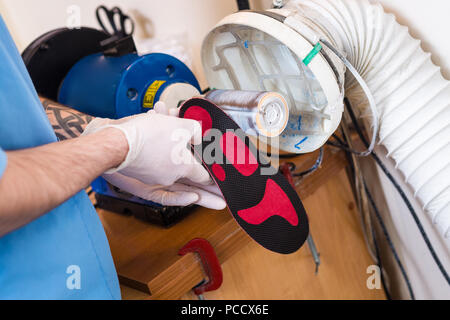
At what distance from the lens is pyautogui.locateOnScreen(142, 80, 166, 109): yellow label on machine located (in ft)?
2.94

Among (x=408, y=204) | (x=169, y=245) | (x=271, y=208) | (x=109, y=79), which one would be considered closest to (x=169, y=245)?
(x=169, y=245)

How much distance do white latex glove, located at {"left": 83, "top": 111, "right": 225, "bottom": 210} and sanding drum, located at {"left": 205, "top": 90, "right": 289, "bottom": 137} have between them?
81mm

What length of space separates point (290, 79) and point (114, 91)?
39 cm

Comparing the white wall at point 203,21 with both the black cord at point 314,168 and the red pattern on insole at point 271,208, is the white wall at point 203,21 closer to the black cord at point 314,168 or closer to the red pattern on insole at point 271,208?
the black cord at point 314,168

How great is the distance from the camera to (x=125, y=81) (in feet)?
2.99

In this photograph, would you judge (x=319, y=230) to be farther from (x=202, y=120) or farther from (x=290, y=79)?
(x=202, y=120)

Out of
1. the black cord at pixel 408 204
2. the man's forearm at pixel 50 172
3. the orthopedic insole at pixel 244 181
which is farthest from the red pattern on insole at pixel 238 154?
the black cord at pixel 408 204

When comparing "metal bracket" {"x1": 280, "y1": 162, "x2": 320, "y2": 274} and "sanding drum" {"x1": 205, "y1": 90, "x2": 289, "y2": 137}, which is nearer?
"sanding drum" {"x1": 205, "y1": 90, "x2": 289, "y2": 137}

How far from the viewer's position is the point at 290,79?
2.90 ft

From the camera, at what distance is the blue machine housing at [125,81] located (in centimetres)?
91

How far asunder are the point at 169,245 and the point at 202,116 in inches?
13.6

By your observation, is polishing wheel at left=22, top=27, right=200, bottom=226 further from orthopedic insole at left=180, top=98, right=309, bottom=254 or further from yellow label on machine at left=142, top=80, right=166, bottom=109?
orthopedic insole at left=180, top=98, right=309, bottom=254

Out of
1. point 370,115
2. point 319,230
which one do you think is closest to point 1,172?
point 370,115

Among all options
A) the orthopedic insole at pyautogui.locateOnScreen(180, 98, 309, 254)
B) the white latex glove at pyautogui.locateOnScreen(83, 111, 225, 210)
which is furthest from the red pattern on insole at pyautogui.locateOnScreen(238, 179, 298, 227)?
the white latex glove at pyautogui.locateOnScreen(83, 111, 225, 210)
